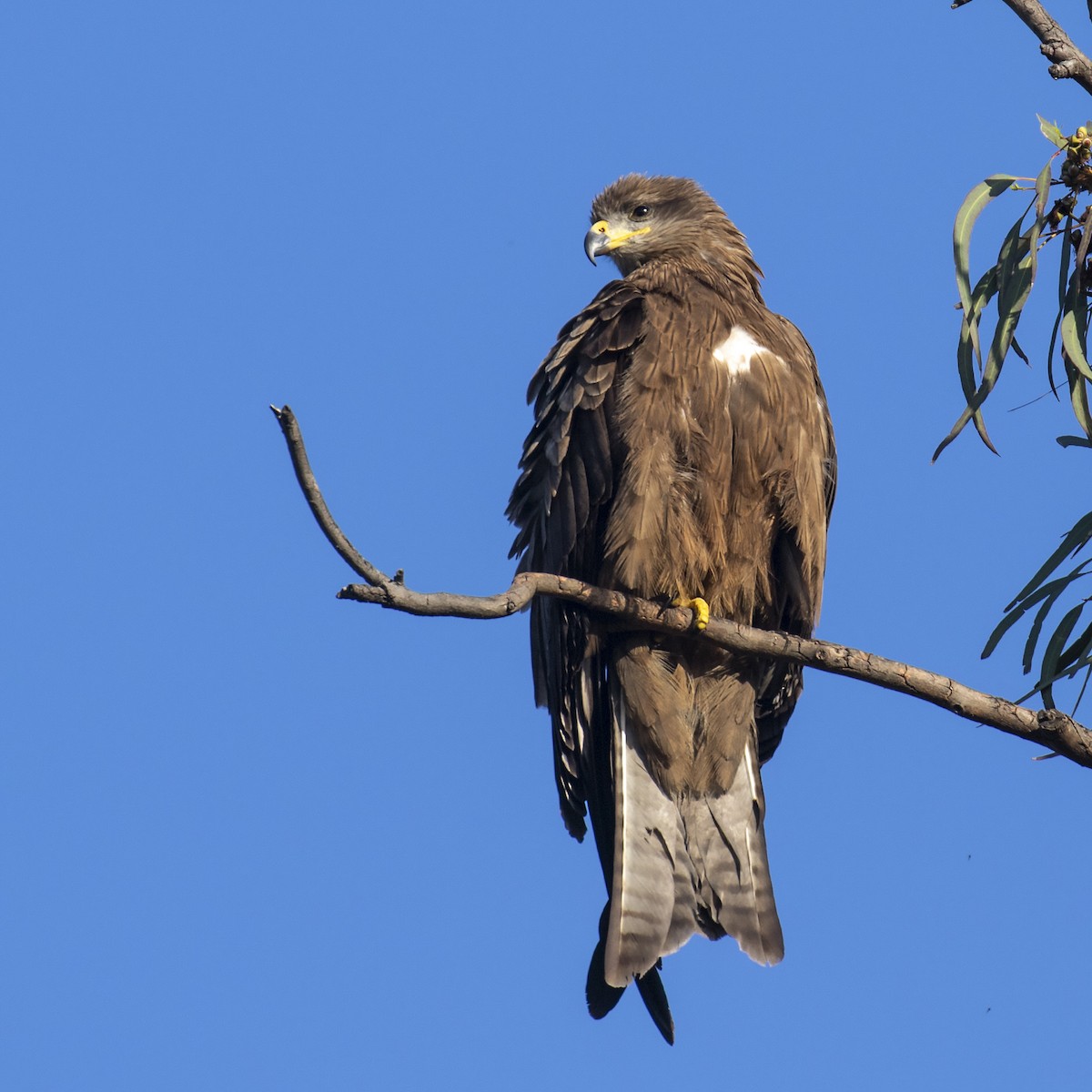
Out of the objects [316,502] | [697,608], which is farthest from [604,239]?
[316,502]

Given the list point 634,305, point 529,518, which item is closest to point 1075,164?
point 634,305

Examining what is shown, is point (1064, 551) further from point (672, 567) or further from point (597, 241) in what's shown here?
point (597, 241)

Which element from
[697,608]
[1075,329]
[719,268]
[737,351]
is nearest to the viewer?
[1075,329]

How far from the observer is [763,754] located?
5.63 meters

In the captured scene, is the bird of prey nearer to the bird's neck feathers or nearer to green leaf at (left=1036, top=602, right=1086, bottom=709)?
the bird's neck feathers

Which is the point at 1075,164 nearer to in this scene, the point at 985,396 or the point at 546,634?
the point at 985,396

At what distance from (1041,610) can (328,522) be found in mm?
2288

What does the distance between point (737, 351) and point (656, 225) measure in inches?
53.5

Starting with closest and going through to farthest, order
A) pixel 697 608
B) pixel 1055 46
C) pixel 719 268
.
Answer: pixel 1055 46, pixel 697 608, pixel 719 268

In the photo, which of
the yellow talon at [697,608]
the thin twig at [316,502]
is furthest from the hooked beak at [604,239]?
the thin twig at [316,502]

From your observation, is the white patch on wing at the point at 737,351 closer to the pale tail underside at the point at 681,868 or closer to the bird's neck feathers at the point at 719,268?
the bird's neck feathers at the point at 719,268

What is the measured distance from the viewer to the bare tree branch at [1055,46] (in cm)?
374

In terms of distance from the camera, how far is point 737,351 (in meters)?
5.05

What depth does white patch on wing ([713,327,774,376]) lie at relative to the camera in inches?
197
